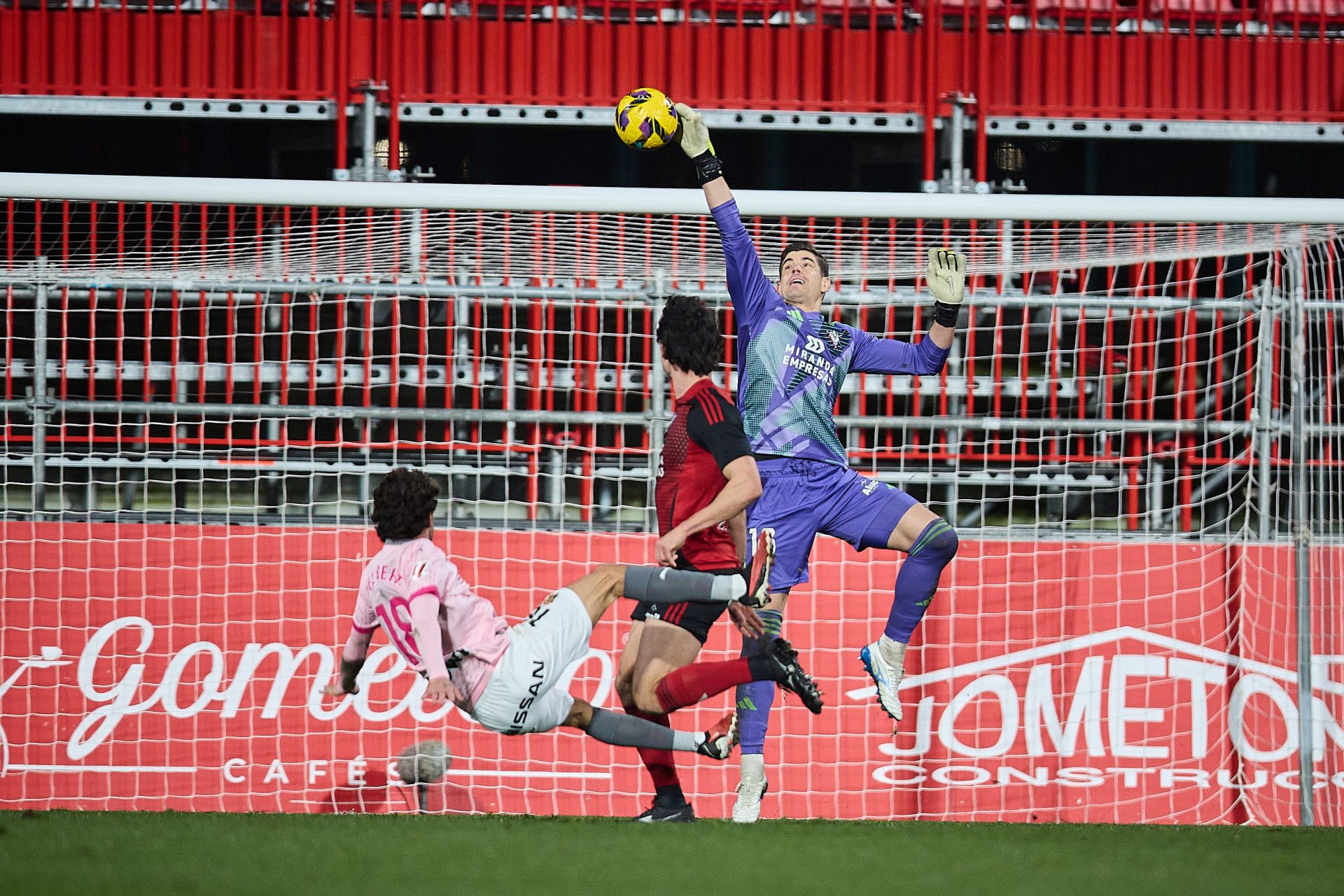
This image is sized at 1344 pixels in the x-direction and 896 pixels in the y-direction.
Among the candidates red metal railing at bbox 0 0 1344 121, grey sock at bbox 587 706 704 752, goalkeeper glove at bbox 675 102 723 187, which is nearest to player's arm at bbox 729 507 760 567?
grey sock at bbox 587 706 704 752

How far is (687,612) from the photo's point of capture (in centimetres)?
486

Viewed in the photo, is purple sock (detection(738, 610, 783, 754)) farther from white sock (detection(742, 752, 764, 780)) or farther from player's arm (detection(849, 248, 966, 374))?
player's arm (detection(849, 248, 966, 374))

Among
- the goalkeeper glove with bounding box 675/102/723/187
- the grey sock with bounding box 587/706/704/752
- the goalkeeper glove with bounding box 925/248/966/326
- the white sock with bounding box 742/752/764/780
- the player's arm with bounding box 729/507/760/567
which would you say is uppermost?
the goalkeeper glove with bounding box 675/102/723/187

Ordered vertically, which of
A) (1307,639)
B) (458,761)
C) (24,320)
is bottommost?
(458,761)

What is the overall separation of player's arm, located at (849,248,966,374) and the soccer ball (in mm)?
1024

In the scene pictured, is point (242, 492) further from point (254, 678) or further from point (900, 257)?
point (900, 257)

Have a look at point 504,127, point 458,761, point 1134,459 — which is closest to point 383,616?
point 458,761

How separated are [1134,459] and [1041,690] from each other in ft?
3.67

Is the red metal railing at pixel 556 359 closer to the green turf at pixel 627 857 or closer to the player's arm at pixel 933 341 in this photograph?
the player's arm at pixel 933 341

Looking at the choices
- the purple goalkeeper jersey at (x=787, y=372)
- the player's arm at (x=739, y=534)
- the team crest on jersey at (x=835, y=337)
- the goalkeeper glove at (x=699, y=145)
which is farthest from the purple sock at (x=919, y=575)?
the goalkeeper glove at (x=699, y=145)

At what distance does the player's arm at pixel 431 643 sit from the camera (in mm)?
4465

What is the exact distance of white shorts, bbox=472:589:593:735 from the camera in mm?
4676

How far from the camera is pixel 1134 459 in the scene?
6473 millimetres

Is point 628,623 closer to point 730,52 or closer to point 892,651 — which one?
point 892,651
